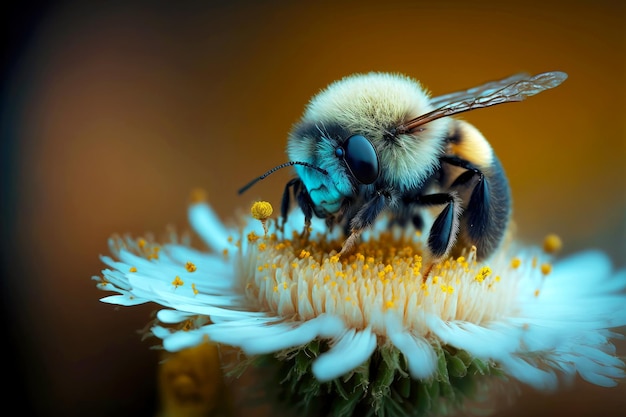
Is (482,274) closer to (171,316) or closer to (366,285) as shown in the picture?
(366,285)

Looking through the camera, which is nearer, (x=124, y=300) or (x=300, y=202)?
(x=124, y=300)

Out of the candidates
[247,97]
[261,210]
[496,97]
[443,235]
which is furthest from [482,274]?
[247,97]

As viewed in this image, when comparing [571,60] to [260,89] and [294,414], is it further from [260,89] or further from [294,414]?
[294,414]

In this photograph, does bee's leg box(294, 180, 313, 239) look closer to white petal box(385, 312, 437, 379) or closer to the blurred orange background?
white petal box(385, 312, 437, 379)

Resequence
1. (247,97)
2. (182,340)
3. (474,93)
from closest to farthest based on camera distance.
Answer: (182,340) → (474,93) → (247,97)

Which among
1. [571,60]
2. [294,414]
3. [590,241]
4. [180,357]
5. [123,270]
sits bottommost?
[590,241]

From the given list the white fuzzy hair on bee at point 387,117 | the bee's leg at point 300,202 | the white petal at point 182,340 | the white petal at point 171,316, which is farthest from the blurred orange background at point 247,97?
the white petal at point 182,340

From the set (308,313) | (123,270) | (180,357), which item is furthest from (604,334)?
(123,270)
